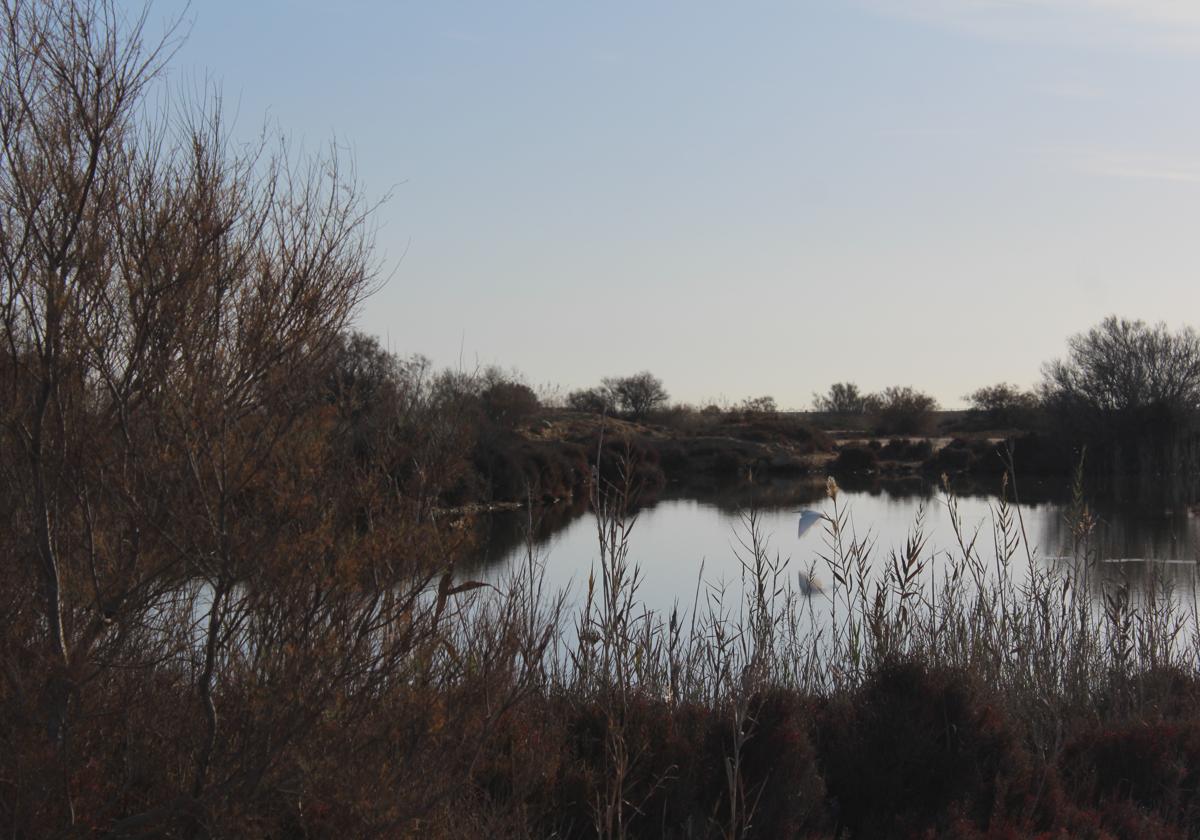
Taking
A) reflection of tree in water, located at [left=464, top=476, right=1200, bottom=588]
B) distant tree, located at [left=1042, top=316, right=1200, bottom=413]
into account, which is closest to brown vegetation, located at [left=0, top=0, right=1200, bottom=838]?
reflection of tree in water, located at [left=464, top=476, right=1200, bottom=588]

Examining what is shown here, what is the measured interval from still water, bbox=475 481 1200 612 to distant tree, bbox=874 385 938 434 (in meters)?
18.5

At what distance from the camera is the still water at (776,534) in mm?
15336

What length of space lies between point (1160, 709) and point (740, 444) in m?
35.1

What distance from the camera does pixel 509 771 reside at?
4.97m

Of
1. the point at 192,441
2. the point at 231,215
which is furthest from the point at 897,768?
the point at 231,215

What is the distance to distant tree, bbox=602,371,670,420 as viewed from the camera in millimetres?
46938

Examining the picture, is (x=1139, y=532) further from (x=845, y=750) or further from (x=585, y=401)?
(x=585, y=401)

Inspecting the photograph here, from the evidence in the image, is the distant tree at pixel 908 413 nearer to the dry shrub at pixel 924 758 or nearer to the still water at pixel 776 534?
the still water at pixel 776 534

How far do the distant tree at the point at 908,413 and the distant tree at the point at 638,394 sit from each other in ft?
33.5

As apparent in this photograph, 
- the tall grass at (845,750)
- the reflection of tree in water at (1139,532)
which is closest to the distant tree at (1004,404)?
the reflection of tree in water at (1139,532)

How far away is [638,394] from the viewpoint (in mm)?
47531

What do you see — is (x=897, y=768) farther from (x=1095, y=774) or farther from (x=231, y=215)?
(x=231, y=215)

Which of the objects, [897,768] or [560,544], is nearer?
[897,768]

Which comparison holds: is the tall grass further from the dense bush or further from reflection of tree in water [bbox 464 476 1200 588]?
the dense bush
